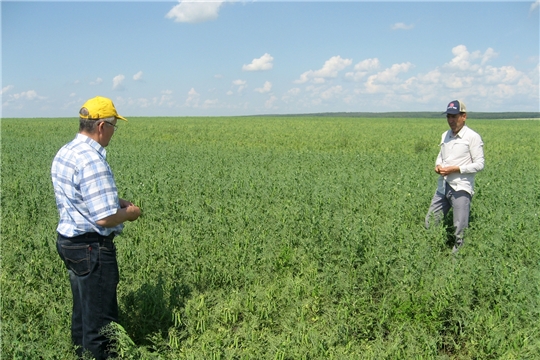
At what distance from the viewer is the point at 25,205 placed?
→ 7695mm

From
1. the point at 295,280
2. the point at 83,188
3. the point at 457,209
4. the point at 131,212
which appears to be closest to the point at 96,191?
the point at 83,188

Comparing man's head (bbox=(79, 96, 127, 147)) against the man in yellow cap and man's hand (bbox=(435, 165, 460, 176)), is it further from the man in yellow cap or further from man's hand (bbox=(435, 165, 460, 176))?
man's hand (bbox=(435, 165, 460, 176))

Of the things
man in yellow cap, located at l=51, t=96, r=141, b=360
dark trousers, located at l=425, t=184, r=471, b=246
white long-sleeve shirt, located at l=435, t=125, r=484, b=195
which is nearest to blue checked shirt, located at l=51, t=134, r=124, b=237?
man in yellow cap, located at l=51, t=96, r=141, b=360

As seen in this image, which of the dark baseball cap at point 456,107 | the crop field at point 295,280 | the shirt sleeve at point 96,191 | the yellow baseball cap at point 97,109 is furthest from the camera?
the dark baseball cap at point 456,107

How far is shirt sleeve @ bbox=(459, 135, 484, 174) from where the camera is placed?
5648 mm

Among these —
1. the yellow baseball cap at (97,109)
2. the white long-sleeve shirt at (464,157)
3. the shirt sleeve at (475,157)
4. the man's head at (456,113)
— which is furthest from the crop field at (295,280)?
the yellow baseball cap at (97,109)

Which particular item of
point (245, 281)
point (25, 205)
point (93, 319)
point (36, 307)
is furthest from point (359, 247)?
point (25, 205)

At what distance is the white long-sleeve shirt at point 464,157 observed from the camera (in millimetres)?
5680

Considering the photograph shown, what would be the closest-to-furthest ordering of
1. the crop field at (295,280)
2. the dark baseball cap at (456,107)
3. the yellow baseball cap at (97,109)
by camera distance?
the yellow baseball cap at (97,109), the crop field at (295,280), the dark baseball cap at (456,107)

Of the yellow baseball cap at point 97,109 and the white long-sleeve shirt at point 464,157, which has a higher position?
the yellow baseball cap at point 97,109

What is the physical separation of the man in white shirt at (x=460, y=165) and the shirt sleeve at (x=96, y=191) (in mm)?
4296

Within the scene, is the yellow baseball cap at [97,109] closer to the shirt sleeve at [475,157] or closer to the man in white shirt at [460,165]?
the man in white shirt at [460,165]

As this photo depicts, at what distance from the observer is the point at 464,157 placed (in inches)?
228

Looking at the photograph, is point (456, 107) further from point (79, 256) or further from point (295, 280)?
point (79, 256)
